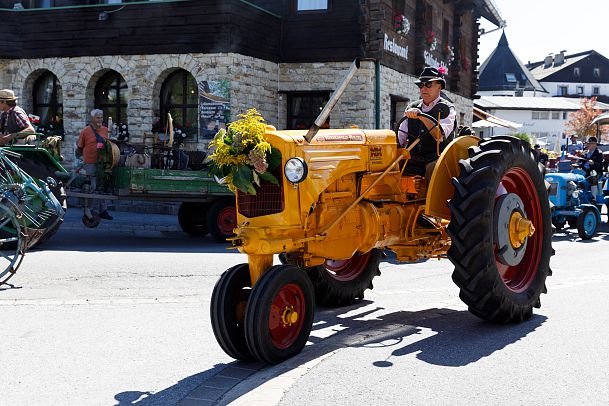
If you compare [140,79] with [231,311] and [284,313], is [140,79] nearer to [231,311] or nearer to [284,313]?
[231,311]

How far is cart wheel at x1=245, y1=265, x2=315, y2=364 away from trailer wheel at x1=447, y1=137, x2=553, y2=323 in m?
1.27

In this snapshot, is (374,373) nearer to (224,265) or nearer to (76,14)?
(224,265)

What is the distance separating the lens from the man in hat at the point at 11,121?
395 inches

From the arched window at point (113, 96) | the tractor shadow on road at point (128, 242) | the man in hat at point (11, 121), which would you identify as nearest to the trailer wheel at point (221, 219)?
the tractor shadow on road at point (128, 242)

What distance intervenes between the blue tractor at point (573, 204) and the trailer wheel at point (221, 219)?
5905 millimetres

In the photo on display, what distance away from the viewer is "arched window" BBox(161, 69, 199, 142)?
18.4 metres

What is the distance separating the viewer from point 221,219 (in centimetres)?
1253

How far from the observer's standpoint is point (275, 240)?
4.96 m

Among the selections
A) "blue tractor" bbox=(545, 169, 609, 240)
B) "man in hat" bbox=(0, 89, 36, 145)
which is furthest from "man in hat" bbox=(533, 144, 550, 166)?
"man in hat" bbox=(0, 89, 36, 145)

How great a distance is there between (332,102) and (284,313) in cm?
140

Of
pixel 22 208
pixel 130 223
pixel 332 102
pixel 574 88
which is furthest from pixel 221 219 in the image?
pixel 574 88

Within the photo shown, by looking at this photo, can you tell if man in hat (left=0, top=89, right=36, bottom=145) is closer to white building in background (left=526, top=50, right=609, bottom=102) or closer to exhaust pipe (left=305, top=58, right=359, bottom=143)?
exhaust pipe (left=305, top=58, right=359, bottom=143)

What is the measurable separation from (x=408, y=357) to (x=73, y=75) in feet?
52.8

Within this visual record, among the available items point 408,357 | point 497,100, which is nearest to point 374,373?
point 408,357
